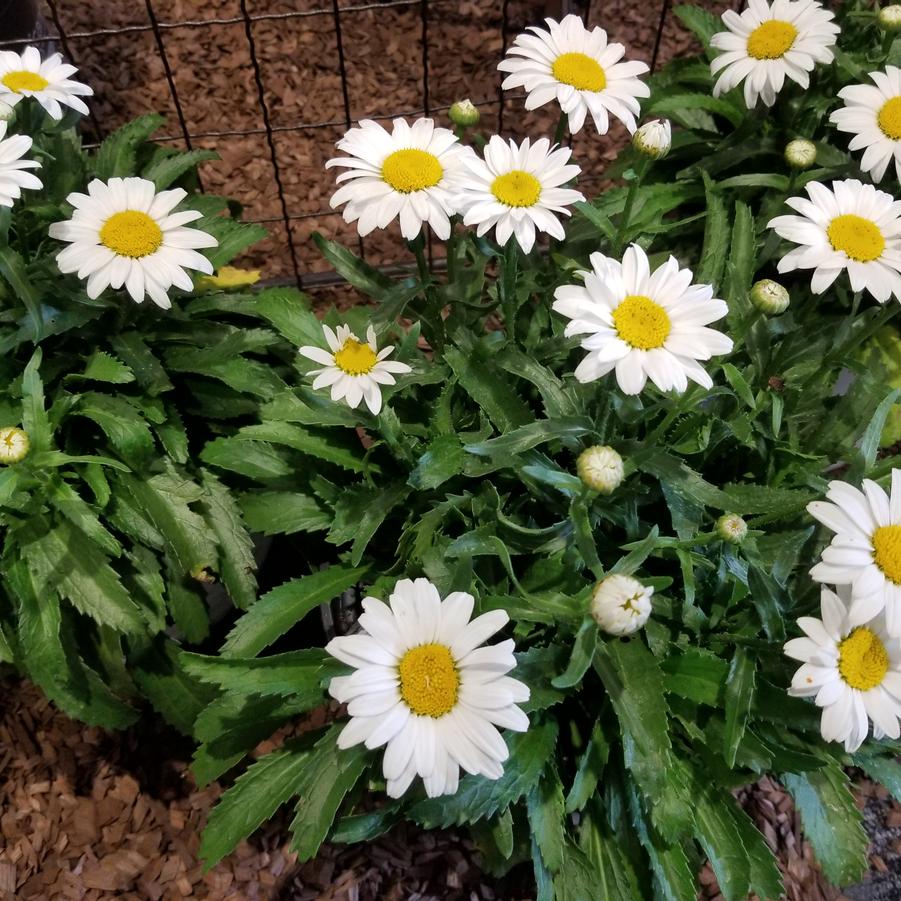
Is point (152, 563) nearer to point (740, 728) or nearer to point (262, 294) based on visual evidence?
point (262, 294)

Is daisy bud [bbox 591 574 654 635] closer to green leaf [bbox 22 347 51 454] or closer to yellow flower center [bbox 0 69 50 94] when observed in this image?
green leaf [bbox 22 347 51 454]

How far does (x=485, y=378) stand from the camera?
4.76 ft

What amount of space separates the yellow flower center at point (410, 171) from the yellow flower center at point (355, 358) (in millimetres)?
260

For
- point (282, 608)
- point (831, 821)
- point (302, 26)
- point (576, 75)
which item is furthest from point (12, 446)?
point (302, 26)

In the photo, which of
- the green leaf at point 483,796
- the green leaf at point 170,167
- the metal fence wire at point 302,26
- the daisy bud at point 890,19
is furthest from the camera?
the metal fence wire at point 302,26

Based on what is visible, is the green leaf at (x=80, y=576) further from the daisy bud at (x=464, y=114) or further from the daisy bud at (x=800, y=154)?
the daisy bud at (x=800, y=154)

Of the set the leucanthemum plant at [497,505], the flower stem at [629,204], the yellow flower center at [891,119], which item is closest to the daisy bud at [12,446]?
the leucanthemum plant at [497,505]

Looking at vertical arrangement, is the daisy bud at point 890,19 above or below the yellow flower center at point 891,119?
above

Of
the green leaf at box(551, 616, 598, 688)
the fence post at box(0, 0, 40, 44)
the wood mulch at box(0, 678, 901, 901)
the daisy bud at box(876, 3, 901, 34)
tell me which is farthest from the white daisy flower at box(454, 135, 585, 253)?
the fence post at box(0, 0, 40, 44)

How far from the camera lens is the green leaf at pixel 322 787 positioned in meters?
1.31

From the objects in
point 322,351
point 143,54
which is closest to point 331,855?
point 322,351

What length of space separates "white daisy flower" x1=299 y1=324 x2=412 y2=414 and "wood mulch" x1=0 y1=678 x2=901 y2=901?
2.97ft

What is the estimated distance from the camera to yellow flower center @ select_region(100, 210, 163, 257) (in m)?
1.38

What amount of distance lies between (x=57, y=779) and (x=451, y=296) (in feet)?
4.30
